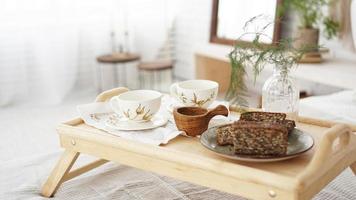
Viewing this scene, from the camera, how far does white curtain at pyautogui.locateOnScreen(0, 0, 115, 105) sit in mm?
2926

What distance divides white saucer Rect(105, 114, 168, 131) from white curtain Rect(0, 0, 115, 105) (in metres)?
1.73

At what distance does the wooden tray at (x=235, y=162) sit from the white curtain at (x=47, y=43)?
168 centimetres

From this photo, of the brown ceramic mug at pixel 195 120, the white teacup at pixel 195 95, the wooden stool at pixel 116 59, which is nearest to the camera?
the brown ceramic mug at pixel 195 120

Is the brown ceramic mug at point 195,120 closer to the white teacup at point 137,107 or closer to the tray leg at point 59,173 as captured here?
the white teacup at point 137,107

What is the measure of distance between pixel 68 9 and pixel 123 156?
2002 mm

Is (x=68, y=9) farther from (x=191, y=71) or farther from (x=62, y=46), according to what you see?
(x=191, y=71)

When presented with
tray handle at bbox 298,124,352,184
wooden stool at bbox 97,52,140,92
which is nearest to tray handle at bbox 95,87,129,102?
tray handle at bbox 298,124,352,184

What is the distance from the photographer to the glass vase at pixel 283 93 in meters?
1.43

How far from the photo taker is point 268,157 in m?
1.10

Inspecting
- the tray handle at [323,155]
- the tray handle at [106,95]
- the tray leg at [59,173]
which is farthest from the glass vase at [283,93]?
the tray leg at [59,173]

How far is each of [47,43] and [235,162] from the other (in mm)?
2190

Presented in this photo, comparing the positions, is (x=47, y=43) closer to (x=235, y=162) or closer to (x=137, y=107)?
(x=137, y=107)

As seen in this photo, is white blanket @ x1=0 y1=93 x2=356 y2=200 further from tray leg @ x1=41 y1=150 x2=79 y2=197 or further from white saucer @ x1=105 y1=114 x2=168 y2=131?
white saucer @ x1=105 y1=114 x2=168 y2=131

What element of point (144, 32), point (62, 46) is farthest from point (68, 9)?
point (144, 32)
